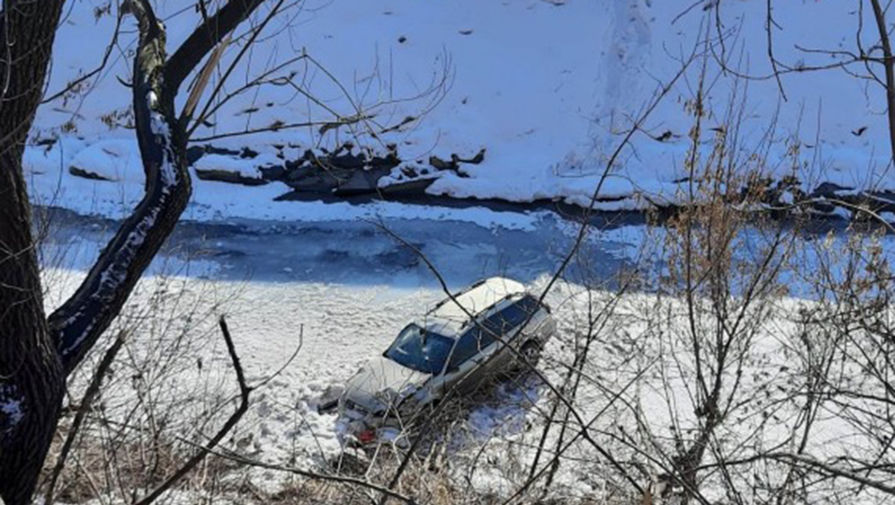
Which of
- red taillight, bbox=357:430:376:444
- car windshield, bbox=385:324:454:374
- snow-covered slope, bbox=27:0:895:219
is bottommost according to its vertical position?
red taillight, bbox=357:430:376:444

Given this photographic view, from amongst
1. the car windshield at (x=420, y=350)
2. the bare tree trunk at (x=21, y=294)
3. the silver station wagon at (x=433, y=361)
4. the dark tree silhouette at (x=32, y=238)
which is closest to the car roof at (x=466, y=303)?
the silver station wagon at (x=433, y=361)

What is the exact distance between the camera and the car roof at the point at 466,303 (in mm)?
10758

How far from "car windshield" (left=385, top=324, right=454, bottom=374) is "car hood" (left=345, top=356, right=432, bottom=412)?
0.12 metres

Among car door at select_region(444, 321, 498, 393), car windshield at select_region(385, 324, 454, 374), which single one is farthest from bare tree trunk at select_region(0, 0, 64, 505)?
car windshield at select_region(385, 324, 454, 374)

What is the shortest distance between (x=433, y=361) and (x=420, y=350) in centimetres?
32

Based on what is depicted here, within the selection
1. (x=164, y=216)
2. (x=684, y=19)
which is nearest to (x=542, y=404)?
(x=164, y=216)

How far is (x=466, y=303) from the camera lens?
1119 centimetres

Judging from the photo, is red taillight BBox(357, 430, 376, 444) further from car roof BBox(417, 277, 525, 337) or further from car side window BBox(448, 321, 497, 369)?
car roof BBox(417, 277, 525, 337)

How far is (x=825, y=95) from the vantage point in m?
19.7

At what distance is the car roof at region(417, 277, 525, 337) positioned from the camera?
1076 centimetres

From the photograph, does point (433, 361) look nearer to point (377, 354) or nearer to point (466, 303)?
point (466, 303)

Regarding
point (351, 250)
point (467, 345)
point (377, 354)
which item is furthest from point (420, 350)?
point (351, 250)

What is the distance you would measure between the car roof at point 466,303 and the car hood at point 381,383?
69cm

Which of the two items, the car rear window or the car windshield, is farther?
the car windshield
